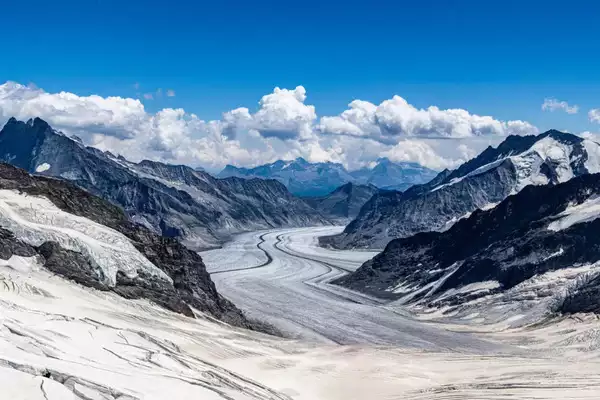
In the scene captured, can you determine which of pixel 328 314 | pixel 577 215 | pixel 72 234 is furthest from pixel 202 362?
pixel 577 215

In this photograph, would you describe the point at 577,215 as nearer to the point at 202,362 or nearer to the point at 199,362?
the point at 202,362

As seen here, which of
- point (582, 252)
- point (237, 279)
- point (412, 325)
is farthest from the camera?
point (237, 279)

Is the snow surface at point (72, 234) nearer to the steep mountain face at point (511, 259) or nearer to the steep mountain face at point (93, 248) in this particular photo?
the steep mountain face at point (93, 248)

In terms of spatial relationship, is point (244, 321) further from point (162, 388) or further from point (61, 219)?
point (162, 388)

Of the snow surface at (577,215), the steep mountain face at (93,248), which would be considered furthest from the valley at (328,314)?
the snow surface at (577,215)

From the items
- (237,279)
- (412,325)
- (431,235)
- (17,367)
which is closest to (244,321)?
(412,325)

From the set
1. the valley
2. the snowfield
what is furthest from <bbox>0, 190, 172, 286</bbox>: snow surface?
the valley

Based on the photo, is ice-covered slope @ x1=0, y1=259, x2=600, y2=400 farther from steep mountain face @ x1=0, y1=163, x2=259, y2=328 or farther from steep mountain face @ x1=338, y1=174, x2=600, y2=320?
steep mountain face @ x1=338, y1=174, x2=600, y2=320
